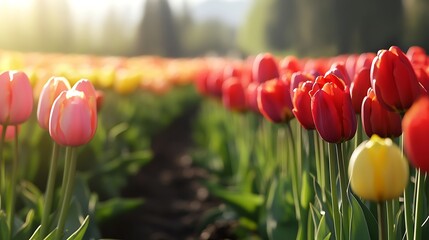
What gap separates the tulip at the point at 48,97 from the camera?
1805mm

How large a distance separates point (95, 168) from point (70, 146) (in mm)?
1828

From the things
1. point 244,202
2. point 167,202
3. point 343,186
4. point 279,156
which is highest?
point 343,186

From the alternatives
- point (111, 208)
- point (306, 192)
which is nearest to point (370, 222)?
point (306, 192)

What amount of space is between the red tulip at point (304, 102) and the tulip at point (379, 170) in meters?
0.50

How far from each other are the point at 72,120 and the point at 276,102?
78cm

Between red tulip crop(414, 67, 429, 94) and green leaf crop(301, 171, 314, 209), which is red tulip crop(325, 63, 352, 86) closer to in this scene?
red tulip crop(414, 67, 429, 94)

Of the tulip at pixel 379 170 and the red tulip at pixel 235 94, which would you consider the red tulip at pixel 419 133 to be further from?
the red tulip at pixel 235 94

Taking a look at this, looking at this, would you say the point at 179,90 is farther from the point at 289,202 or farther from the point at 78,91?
the point at 78,91

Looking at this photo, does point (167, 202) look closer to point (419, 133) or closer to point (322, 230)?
point (322, 230)

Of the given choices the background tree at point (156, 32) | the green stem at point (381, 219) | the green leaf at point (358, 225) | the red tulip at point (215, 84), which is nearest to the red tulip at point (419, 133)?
the green stem at point (381, 219)

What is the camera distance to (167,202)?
15.7 feet

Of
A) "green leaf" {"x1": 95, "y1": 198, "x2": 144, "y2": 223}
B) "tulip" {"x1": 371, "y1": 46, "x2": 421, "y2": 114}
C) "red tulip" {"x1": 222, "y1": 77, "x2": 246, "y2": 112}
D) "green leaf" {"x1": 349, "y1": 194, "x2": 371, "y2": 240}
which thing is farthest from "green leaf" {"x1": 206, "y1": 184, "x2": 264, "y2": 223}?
"tulip" {"x1": 371, "y1": 46, "x2": 421, "y2": 114}

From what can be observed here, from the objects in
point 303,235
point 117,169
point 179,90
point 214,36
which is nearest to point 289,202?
point 303,235

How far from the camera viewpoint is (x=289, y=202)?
2.38 metres
